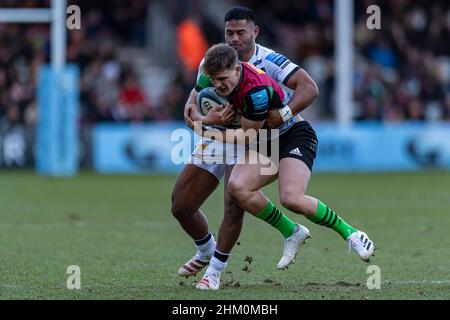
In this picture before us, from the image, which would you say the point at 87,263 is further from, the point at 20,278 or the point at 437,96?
the point at 437,96

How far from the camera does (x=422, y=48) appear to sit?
84.9ft

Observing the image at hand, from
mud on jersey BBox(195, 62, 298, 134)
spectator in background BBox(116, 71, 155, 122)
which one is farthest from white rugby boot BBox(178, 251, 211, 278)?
spectator in background BBox(116, 71, 155, 122)

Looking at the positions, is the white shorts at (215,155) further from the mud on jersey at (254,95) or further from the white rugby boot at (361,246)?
the white rugby boot at (361,246)

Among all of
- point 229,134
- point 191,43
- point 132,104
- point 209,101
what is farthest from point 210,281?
point 191,43

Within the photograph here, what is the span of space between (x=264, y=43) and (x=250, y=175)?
18719 mm

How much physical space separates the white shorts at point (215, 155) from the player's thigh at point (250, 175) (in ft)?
0.68

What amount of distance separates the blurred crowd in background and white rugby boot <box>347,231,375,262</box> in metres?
15.4

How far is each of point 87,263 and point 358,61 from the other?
17.8 meters

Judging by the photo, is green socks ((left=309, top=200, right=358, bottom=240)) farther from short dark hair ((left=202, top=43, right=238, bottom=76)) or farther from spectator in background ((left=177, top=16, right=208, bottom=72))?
spectator in background ((left=177, top=16, right=208, bottom=72))

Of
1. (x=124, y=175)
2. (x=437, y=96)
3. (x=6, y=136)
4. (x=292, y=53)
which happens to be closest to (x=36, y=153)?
(x=6, y=136)

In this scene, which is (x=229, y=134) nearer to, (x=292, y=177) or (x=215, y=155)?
(x=215, y=155)

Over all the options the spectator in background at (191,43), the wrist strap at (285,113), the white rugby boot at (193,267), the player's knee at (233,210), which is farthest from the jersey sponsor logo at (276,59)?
the spectator in background at (191,43)

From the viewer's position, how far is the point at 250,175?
7859 mm

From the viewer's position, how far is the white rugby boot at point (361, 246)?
7.90 meters
